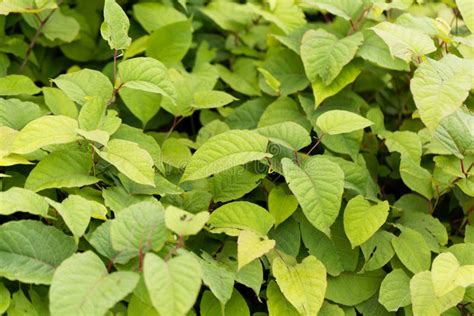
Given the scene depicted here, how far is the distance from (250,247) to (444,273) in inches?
16.2

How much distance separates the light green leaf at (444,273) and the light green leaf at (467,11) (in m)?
0.65

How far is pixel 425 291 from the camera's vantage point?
145cm

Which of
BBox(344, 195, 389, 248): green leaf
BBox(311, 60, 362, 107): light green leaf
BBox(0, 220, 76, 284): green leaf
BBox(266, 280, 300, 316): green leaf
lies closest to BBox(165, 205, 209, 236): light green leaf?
BBox(0, 220, 76, 284): green leaf

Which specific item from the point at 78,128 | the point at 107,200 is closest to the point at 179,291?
the point at 107,200

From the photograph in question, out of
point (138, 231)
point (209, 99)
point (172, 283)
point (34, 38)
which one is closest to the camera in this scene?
point (172, 283)

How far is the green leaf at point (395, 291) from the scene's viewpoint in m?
1.52

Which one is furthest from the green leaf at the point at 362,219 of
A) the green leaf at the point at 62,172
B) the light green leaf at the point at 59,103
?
the light green leaf at the point at 59,103

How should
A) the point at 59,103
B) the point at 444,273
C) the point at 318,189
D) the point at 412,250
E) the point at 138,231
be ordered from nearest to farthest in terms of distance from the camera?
the point at 138,231, the point at 444,273, the point at 318,189, the point at 412,250, the point at 59,103

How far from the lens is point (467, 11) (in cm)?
175

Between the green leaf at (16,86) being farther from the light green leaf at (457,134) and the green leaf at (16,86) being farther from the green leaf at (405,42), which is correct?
the light green leaf at (457,134)

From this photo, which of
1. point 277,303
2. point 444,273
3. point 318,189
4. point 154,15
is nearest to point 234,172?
point 318,189

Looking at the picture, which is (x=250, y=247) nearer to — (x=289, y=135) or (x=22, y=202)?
(x=289, y=135)

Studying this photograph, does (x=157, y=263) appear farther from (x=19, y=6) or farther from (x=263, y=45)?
(x=263, y=45)

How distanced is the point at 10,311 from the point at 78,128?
0.42 m
